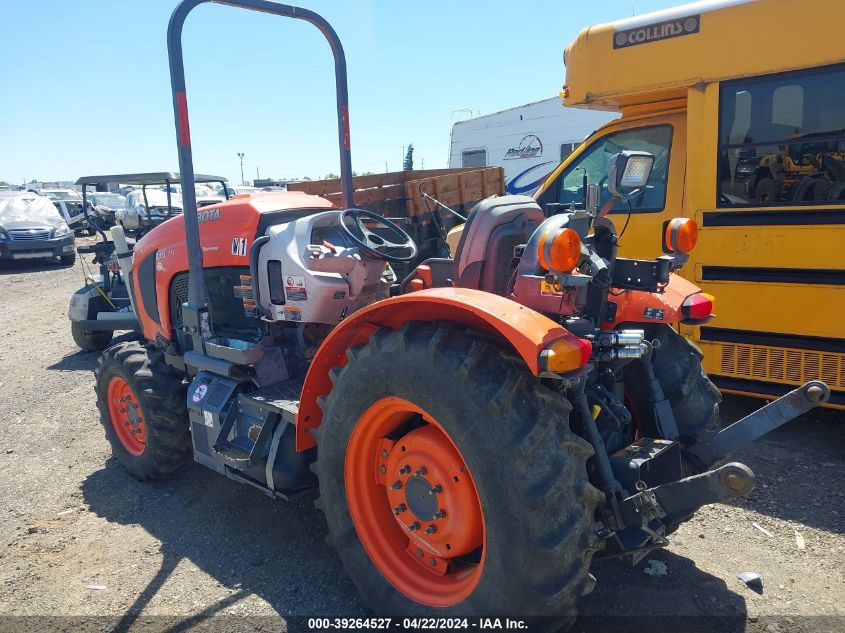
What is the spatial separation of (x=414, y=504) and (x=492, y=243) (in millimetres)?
1140

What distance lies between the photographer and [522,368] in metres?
2.21

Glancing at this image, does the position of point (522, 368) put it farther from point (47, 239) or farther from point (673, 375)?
point (47, 239)

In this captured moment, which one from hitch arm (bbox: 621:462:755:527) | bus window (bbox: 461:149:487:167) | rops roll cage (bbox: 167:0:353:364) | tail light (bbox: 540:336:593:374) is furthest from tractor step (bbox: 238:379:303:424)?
bus window (bbox: 461:149:487:167)

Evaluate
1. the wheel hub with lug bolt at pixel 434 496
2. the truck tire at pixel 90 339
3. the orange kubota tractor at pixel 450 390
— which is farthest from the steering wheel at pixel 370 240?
the truck tire at pixel 90 339

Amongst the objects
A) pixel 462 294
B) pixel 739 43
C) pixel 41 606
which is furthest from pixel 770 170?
pixel 41 606

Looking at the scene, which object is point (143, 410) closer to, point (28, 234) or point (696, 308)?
point (696, 308)

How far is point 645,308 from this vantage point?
2898mm

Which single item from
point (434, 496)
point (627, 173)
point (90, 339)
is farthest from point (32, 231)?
point (627, 173)

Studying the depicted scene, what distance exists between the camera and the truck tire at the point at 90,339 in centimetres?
771

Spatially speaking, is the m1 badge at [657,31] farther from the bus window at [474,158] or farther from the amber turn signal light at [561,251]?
the bus window at [474,158]

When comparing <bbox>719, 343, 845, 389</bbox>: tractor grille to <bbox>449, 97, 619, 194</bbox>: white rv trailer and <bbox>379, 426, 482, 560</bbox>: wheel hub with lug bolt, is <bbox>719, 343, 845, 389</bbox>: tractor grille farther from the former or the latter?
<bbox>449, 97, 619, 194</bbox>: white rv trailer

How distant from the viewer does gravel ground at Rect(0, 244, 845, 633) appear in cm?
279

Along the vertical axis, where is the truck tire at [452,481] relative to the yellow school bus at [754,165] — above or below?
below

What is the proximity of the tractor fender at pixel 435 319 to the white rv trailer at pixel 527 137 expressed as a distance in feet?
30.9
